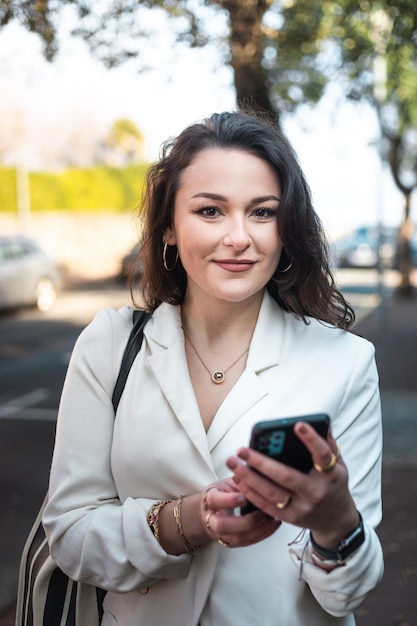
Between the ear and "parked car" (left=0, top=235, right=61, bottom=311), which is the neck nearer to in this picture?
the ear

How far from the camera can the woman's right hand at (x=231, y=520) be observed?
1516 mm

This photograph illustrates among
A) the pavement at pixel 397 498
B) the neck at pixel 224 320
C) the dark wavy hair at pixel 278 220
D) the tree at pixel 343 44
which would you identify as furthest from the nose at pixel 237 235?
the tree at pixel 343 44

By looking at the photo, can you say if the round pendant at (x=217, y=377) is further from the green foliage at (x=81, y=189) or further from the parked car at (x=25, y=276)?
the green foliage at (x=81, y=189)

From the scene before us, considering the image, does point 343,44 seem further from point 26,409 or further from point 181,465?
point 181,465

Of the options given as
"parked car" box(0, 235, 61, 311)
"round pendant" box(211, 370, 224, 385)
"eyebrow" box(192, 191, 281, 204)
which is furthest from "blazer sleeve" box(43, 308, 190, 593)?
"parked car" box(0, 235, 61, 311)

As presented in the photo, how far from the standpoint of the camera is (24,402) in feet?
29.1

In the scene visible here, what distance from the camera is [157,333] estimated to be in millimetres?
2018

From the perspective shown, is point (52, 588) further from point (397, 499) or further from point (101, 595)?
point (397, 499)

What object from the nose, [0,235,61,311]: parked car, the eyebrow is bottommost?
[0,235,61,311]: parked car

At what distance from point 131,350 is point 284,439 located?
2.27 feet

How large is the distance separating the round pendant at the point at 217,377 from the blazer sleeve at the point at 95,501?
185 millimetres

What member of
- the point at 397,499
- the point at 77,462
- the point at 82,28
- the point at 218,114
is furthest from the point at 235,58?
the point at 77,462

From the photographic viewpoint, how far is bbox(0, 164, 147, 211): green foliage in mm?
31078

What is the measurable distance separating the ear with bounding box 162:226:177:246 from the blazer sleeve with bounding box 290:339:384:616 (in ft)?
1.84
